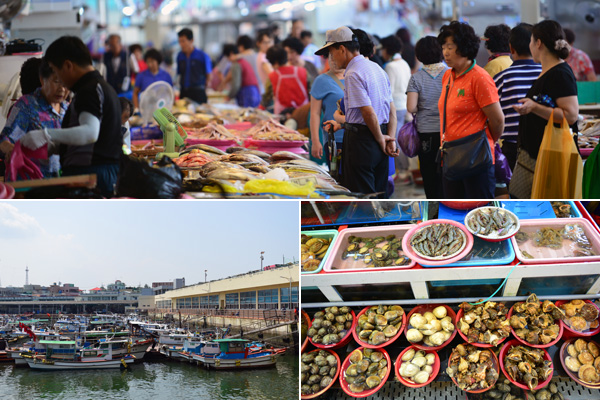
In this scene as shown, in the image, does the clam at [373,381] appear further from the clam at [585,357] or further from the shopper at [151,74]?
the shopper at [151,74]

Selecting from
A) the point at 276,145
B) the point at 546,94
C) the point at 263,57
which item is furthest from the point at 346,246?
the point at 263,57

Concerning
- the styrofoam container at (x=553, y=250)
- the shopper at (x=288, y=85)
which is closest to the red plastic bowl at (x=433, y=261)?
the styrofoam container at (x=553, y=250)

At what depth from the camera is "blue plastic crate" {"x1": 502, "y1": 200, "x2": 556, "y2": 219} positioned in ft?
9.83

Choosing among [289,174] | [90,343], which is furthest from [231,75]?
[90,343]

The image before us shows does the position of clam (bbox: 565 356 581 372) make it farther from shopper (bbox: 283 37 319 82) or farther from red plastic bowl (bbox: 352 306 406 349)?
shopper (bbox: 283 37 319 82)

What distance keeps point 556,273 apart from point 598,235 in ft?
1.02

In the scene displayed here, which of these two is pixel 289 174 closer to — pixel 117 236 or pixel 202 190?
pixel 202 190

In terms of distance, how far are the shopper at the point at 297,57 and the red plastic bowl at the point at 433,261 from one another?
13.1 feet

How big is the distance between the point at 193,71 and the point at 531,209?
6.45 metres

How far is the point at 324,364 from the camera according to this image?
2.91 m

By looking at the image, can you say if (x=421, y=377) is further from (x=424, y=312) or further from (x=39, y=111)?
(x=39, y=111)

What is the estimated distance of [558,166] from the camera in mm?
3361

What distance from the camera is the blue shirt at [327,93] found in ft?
13.3

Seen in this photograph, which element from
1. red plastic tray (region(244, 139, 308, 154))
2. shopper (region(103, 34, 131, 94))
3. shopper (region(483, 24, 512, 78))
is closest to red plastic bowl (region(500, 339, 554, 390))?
shopper (region(483, 24, 512, 78))
